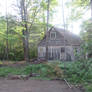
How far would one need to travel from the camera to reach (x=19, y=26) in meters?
14.4

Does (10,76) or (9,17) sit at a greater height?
(9,17)

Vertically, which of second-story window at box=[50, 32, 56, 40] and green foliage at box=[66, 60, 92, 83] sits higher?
second-story window at box=[50, 32, 56, 40]

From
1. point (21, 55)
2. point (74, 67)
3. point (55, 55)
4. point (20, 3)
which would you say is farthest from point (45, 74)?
point (21, 55)

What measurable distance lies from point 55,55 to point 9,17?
27.3 feet

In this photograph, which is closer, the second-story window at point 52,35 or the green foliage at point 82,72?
the green foliage at point 82,72

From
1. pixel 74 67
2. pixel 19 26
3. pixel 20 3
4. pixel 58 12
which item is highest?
pixel 20 3

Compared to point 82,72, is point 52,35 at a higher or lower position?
higher

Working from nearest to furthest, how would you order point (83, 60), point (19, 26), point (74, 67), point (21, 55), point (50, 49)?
point (83, 60)
point (74, 67)
point (19, 26)
point (50, 49)
point (21, 55)

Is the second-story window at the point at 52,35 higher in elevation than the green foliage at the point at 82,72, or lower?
higher

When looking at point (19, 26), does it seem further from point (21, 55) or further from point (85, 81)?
point (85, 81)

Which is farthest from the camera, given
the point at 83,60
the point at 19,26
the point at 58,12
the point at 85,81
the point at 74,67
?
the point at 58,12

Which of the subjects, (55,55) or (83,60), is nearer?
(83,60)

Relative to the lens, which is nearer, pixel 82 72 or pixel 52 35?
pixel 82 72

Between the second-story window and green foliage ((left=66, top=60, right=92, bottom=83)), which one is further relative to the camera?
the second-story window
